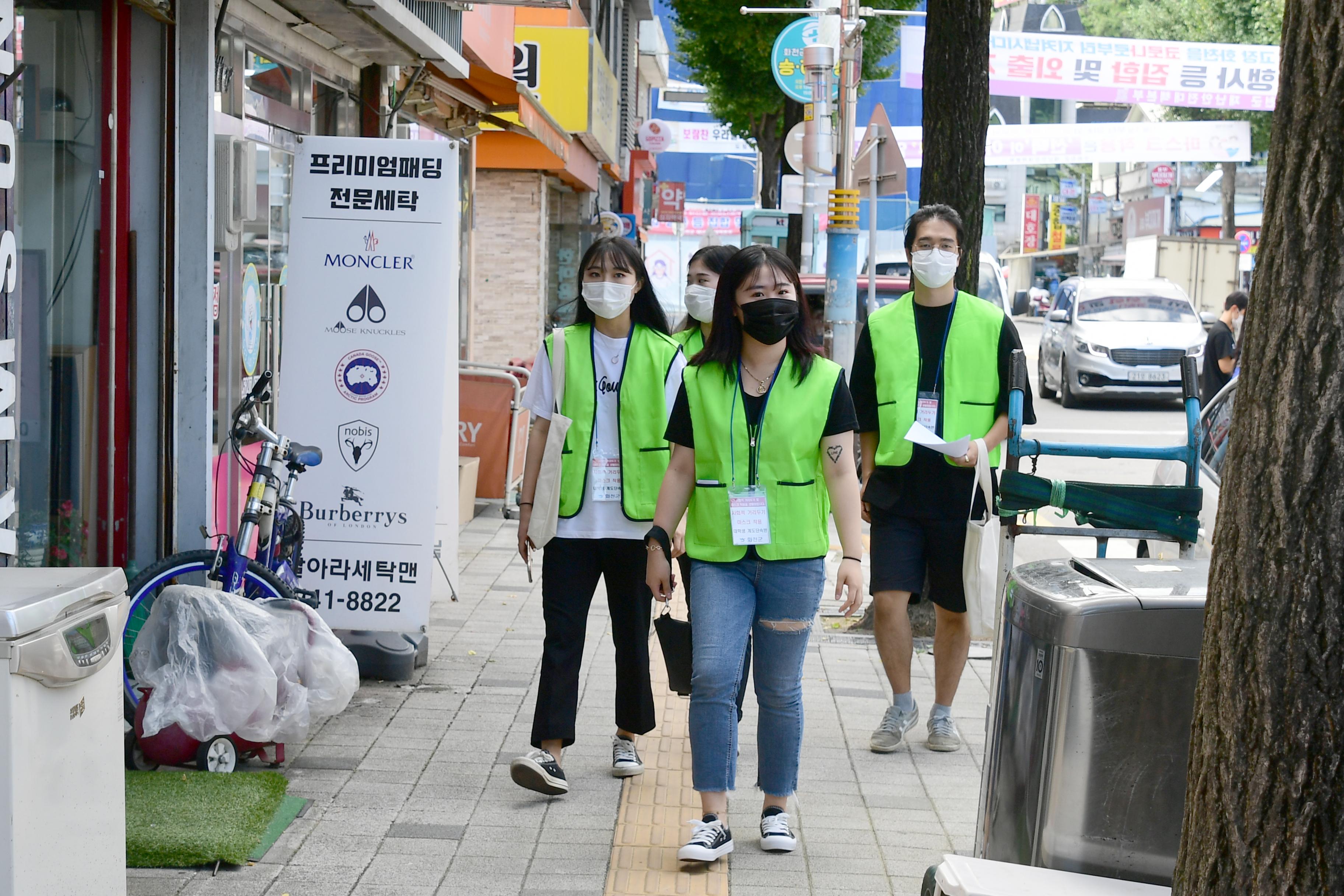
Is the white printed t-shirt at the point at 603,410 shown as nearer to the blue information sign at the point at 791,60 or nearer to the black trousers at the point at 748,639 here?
the black trousers at the point at 748,639

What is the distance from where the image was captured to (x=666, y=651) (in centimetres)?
438

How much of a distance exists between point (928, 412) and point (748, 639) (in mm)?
1406

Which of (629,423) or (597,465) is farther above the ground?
(629,423)

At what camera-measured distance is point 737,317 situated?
4242 mm

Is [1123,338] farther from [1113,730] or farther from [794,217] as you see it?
[1113,730]

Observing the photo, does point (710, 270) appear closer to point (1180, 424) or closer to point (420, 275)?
point (420, 275)

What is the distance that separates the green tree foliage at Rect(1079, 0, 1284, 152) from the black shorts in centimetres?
3374

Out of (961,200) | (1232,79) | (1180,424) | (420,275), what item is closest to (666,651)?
(420,275)

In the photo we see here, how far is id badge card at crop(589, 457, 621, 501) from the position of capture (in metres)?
4.81

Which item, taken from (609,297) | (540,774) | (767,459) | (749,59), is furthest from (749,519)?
(749,59)

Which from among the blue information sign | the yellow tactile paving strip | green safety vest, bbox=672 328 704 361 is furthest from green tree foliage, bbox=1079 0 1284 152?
the yellow tactile paving strip

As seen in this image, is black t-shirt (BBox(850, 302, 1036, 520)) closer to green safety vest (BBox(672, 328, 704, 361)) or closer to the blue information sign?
green safety vest (BBox(672, 328, 704, 361))

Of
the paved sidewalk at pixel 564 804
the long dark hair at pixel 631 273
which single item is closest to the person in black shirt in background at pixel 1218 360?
the paved sidewalk at pixel 564 804

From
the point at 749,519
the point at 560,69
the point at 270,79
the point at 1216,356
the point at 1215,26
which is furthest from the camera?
the point at 1215,26
